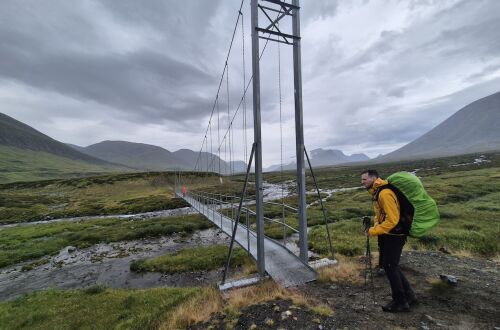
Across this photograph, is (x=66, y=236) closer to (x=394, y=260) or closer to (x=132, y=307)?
(x=132, y=307)

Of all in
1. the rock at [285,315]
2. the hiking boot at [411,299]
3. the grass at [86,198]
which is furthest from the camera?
the grass at [86,198]

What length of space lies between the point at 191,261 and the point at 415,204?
1311 cm

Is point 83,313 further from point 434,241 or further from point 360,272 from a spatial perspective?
point 434,241

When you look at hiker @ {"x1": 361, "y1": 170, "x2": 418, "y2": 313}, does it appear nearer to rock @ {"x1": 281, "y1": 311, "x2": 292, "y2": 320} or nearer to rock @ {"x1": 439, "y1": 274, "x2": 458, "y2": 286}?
rock @ {"x1": 439, "y1": 274, "x2": 458, "y2": 286}

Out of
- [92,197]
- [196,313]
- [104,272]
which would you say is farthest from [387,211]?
[92,197]

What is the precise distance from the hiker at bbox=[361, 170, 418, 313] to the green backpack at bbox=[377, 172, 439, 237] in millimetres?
152

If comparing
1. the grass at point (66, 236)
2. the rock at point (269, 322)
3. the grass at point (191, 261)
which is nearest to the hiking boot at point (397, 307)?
the rock at point (269, 322)

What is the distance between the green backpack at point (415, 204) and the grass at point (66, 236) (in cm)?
2166

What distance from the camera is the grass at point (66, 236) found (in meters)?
19.6

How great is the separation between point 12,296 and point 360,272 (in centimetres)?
1549

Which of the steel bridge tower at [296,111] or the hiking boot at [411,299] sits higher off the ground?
the steel bridge tower at [296,111]

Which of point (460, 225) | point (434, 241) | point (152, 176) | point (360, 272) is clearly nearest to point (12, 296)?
point (360, 272)

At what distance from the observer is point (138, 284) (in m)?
13.3

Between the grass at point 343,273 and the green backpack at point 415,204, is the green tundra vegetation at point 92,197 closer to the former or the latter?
the grass at point 343,273
